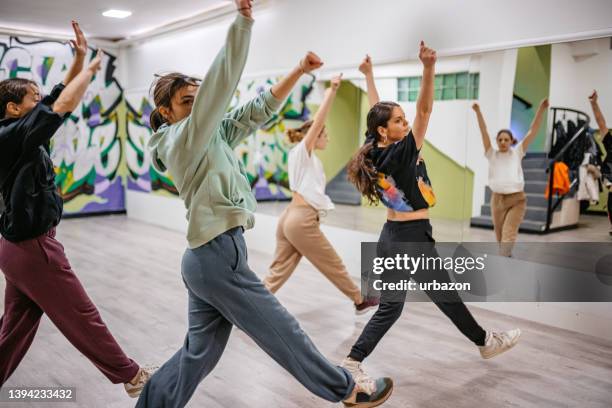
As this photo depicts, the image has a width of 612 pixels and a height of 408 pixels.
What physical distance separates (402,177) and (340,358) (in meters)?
1.20

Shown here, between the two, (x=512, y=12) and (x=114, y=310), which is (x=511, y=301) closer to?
(x=512, y=12)

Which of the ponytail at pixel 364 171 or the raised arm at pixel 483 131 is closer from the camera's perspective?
the ponytail at pixel 364 171

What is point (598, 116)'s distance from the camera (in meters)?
3.57

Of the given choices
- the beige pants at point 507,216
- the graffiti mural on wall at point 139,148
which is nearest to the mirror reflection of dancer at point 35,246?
the beige pants at point 507,216

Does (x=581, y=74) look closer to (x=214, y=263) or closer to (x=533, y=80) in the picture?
(x=533, y=80)

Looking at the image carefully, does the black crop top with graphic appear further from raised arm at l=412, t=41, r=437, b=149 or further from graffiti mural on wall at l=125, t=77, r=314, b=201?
graffiti mural on wall at l=125, t=77, r=314, b=201

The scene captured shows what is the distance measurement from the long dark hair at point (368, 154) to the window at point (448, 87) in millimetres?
1822

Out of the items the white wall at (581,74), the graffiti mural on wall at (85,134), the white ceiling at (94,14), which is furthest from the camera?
the graffiti mural on wall at (85,134)

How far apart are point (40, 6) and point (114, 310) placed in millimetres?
4242

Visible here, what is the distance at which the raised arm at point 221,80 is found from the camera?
5.28 feet

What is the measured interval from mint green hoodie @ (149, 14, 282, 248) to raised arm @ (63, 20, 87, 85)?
55cm

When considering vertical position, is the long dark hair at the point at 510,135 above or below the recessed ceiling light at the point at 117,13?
below

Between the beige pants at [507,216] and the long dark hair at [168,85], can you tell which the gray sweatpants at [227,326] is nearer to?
the long dark hair at [168,85]

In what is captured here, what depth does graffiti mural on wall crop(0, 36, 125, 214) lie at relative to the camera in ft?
27.5
